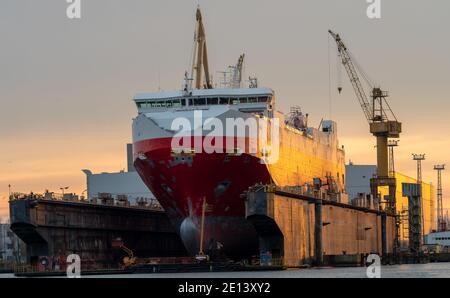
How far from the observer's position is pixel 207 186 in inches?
3039

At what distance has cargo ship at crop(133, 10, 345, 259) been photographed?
249ft

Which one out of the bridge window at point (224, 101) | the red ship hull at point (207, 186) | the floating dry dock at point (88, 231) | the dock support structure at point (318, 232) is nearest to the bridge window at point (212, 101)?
the bridge window at point (224, 101)

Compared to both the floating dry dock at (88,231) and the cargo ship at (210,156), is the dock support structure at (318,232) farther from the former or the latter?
the floating dry dock at (88,231)

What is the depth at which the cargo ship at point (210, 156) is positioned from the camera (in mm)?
75750

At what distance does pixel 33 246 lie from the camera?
84.6 metres

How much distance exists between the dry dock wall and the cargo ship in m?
3.10

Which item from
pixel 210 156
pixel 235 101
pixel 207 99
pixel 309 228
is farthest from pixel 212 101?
pixel 309 228

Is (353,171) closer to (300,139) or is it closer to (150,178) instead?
(300,139)

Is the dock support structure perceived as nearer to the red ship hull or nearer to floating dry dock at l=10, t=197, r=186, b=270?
the red ship hull

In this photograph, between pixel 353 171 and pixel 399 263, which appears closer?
pixel 399 263

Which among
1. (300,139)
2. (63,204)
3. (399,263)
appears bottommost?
(399,263)

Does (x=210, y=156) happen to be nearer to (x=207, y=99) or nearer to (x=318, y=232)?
(x=207, y=99)

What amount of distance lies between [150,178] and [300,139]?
18.1 metres
